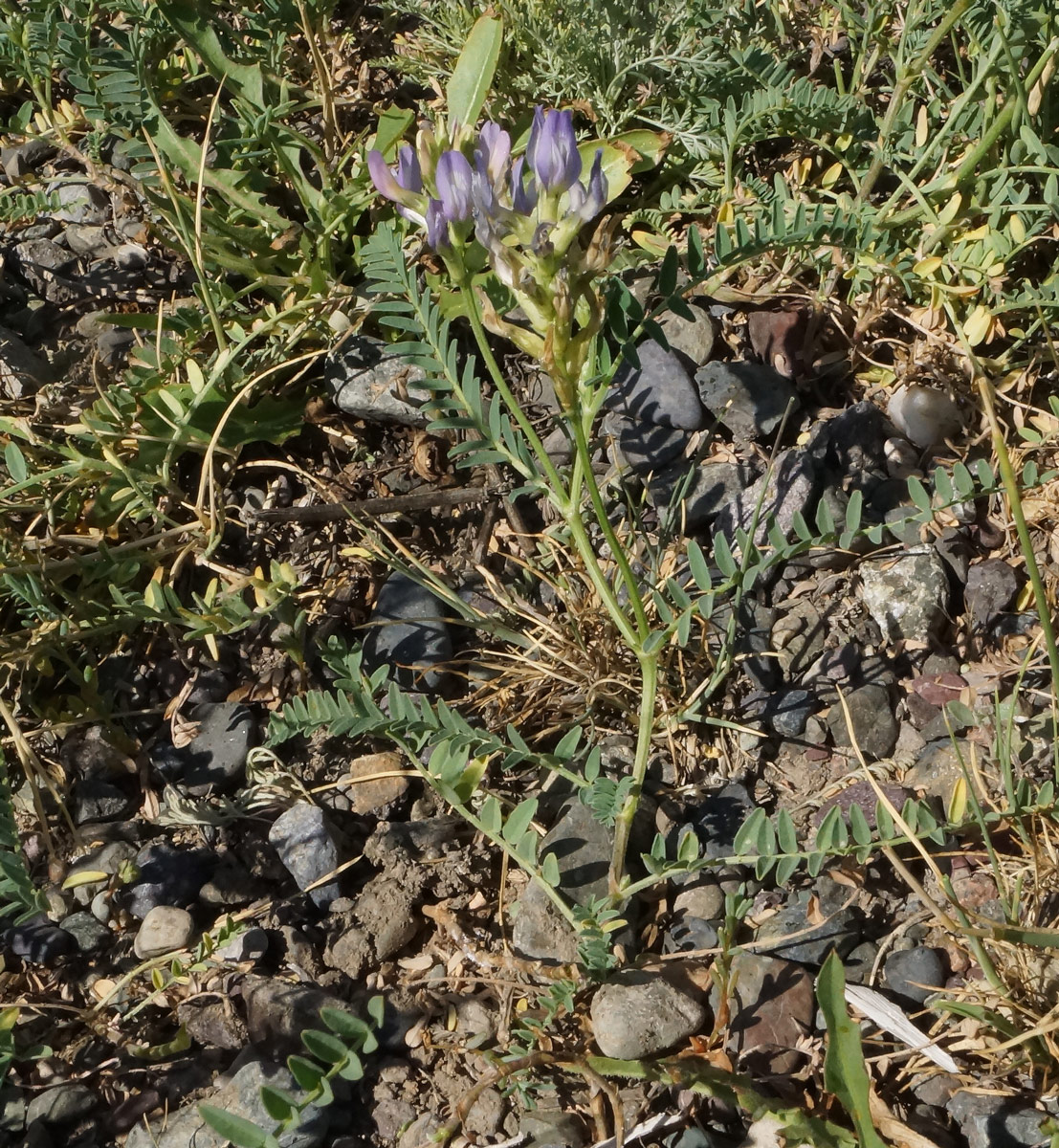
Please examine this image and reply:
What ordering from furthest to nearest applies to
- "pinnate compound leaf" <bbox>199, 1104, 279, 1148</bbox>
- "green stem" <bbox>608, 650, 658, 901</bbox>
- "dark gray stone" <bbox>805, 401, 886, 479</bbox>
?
"dark gray stone" <bbox>805, 401, 886, 479</bbox> < "green stem" <bbox>608, 650, 658, 901</bbox> < "pinnate compound leaf" <bbox>199, 1104, 279, 1148</bbox>

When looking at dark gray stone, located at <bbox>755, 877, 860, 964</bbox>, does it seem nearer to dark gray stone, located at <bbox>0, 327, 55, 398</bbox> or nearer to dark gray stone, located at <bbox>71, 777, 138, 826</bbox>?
dark gray stone, located at <bbox>71, 777, 138, 826</bbox>

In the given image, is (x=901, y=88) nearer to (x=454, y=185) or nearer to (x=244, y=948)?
(x=454, y=185)

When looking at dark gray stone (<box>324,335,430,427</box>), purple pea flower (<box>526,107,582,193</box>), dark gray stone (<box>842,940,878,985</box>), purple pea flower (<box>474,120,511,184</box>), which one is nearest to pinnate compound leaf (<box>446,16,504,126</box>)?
dark gray stone (<box>324,335,430,427</box>)

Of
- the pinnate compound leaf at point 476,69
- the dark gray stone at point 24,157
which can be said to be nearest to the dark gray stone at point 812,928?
the pinnate compound leaf at point 476,69

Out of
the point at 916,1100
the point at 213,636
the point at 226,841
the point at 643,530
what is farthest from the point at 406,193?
the point at 916,1100

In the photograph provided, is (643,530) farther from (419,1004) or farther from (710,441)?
(419,1004)

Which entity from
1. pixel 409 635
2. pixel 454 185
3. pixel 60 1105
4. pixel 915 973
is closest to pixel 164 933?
pixel 60 1105
